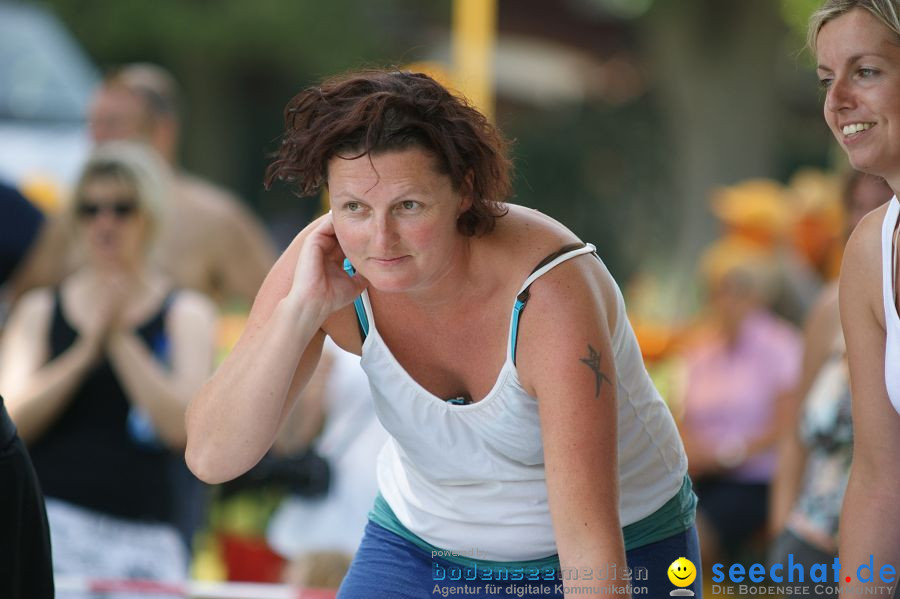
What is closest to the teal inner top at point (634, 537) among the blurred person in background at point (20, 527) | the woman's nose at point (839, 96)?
the blurred person in background at point (20, 527)

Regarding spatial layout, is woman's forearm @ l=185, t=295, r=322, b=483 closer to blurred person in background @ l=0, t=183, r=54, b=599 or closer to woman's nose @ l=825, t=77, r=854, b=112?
blurred person in background @ l=0, t=183, r=54, b=599

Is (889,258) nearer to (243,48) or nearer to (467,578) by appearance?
(467,578)

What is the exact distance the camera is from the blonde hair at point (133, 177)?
4.92 metres

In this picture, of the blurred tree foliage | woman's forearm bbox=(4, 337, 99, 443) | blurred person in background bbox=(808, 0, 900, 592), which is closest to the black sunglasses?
woman's forearm bbox=(4, 337, 99, 443)

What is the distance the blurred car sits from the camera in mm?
9508

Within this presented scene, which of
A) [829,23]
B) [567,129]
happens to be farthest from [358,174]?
[567,129]

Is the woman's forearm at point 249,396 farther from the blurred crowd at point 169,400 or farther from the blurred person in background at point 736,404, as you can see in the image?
the blurred person in background at point 736,404

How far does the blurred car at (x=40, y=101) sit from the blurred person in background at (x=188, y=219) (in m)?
2.02

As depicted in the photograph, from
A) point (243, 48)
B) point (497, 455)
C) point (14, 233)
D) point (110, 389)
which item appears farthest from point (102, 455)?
point (243, 48)

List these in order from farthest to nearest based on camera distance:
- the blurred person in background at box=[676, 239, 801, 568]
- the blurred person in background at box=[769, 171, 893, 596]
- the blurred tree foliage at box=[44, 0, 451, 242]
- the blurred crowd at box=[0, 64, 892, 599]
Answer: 1. the blurred tree foliage at box=[44, 0, 451, 242]
2. the blurred person in background at box=[676, 239, 801, 568]
3. the blurred crowd at box=[0, 64, 892, 599]
4. the blurred person in background at box=[769, 171, 893, 596]

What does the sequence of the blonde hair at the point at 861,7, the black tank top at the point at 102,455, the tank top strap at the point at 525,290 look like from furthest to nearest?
1. the black tank top at the point at 102,455
2. the tank top strap at the point at 525,290
3. the blonde hair at the point at 861,7

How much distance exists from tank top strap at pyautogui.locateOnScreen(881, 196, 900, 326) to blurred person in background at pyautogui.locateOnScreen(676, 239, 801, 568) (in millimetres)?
3818

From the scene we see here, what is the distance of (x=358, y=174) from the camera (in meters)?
2.63

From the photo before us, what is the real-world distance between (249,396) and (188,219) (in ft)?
11.1
